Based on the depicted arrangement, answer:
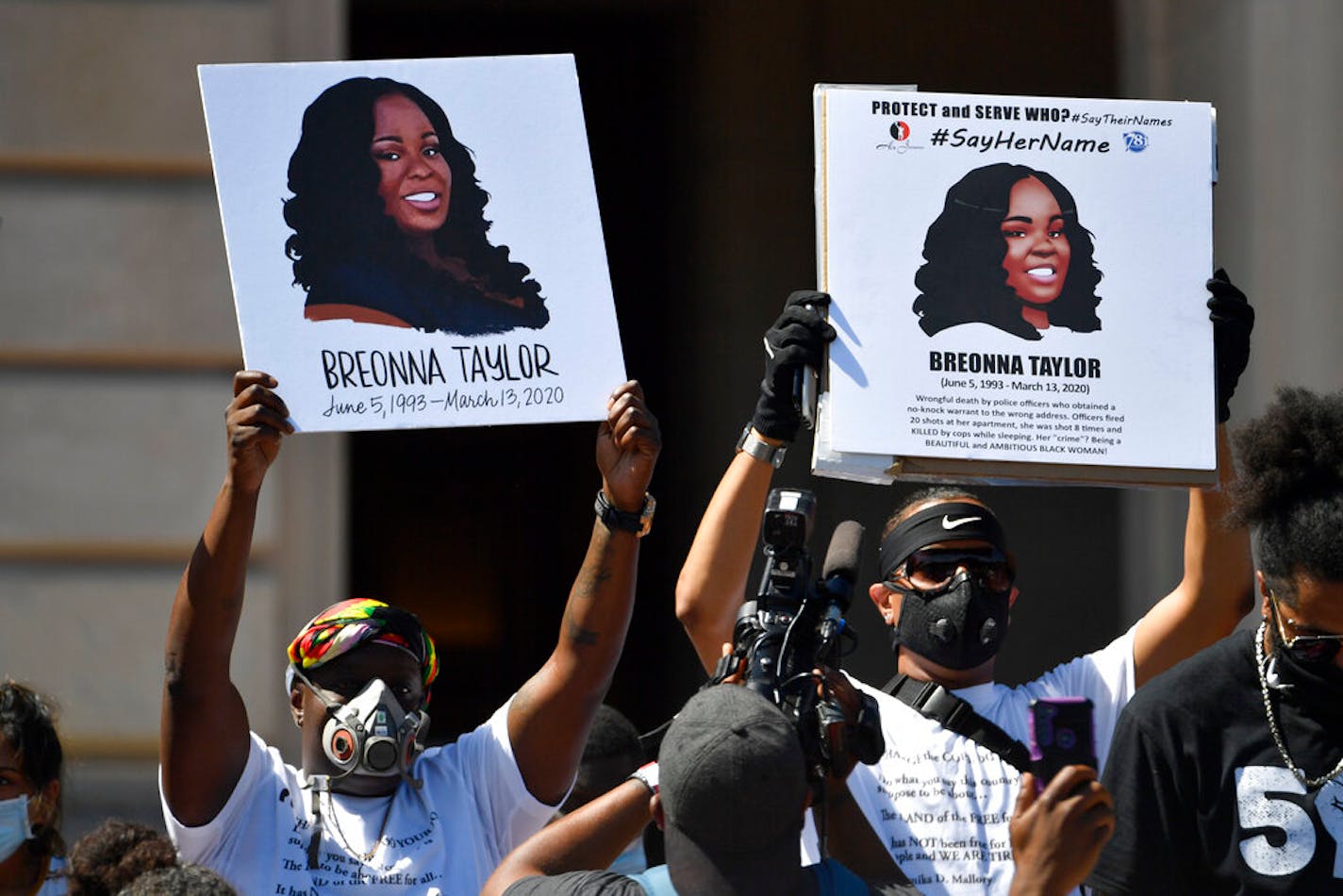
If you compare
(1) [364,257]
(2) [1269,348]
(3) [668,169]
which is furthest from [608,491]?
(3) [668,169]

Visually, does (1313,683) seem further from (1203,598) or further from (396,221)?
(396,221)

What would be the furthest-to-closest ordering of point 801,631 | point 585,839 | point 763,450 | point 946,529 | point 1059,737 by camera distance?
1. point 946,529
2. point 763,450
3. point 801,631
4. point 585,839
5. point 1059,737

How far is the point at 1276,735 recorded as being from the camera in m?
3.56

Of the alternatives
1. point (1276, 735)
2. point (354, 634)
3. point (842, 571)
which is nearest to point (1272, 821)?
point (1276, 735)

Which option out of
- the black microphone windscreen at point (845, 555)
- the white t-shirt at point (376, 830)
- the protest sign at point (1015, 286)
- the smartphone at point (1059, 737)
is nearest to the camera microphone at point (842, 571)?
the black microphone windscreen at point (845, 555)

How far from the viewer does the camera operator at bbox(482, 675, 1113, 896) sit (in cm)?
268

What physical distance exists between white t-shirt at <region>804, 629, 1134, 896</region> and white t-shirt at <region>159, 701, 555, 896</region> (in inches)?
25.1

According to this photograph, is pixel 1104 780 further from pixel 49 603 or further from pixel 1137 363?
pixel 49 603

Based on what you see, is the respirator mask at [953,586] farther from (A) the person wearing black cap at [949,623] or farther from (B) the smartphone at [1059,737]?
(B) the smartphone at [1059,737]

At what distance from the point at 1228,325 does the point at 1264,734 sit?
85 centimetres

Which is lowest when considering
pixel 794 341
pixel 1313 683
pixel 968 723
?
pixel 968 723

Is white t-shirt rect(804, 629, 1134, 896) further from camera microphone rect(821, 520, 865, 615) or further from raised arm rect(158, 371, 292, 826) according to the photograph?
raised arm rect(158, 371, 292, 826)

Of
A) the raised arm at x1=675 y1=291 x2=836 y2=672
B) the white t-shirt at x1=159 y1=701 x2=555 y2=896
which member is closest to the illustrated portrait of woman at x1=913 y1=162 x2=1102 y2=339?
the raised arm at x1=675 y1=291 x2=836 y2=672

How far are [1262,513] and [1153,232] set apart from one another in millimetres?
647
